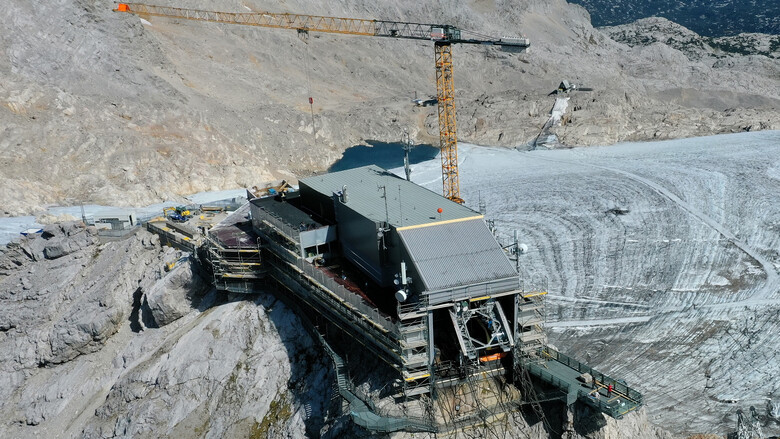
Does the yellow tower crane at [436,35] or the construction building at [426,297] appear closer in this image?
the construction building at [426,297]

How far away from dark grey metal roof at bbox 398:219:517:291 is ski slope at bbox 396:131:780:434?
12.4 metres

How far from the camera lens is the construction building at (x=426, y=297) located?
33594 mm

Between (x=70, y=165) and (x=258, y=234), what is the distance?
3988 centimetres

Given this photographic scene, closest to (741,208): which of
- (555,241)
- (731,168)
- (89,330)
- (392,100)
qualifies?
(731,168)

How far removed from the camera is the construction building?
33.6 m

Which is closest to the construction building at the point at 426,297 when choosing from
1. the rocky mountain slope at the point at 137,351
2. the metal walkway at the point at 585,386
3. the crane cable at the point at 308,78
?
the metal walkway at the point at 585,386

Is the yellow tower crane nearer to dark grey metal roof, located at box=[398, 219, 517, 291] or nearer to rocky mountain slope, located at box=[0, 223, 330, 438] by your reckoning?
rocky mountain slope, located at box=[0, 223, 330, 438]

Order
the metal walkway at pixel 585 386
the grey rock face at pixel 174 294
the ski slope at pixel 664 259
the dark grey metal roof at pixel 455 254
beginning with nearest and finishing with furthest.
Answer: the metal walkway at pixel 585 386 < the dark grey metal roof at pixel 455 254 < the ski slope at pixel 664 259 < the grey rock face at pixel 174 294

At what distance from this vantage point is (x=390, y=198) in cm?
4319

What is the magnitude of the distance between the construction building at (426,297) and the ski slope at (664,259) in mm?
9044

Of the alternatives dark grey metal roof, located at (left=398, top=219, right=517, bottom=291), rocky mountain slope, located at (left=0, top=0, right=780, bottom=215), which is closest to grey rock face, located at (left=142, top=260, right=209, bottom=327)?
dark grey metal roof, located at (left=398, top=219, right=517, bottom=291)

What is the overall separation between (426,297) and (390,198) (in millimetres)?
10885

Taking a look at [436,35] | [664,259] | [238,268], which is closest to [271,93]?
[436,35]

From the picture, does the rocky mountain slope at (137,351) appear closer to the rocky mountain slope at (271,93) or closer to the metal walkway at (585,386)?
the metal walkway at (585,386)
